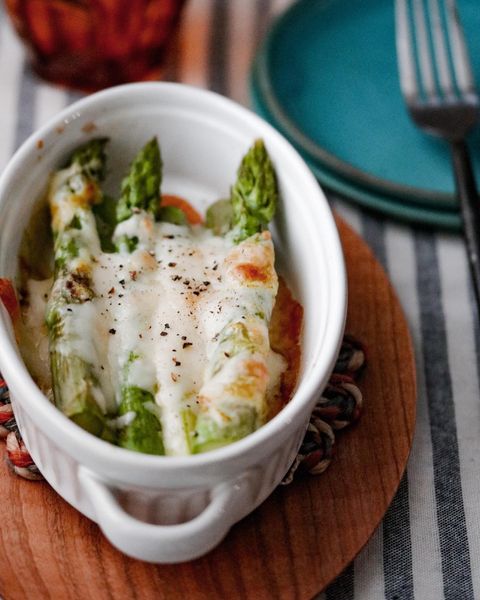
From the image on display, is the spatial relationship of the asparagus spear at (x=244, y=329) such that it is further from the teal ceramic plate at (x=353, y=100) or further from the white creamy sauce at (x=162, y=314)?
the teal ceramic plate at (x=353, y=100)

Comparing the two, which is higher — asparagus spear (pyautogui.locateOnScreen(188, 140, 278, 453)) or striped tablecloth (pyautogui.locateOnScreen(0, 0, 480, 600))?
asparagus spear (pyautogui.locateOnScreen(188, 140, 278, 453))

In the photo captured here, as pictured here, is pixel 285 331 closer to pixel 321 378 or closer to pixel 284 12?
pixel 321 378

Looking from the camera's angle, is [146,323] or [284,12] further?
[284,12]

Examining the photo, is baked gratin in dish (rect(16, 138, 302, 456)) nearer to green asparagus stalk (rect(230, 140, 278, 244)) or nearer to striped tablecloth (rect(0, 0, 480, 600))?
green asparagus stalk (rect(230, 140, 278, 244))

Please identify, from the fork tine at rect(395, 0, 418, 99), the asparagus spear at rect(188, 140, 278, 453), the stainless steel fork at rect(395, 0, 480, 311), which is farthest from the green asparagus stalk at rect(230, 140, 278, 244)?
the fork tine at rect(395, 0, 418, 99)

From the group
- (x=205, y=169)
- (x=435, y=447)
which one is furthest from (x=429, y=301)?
(x=205, y=169)

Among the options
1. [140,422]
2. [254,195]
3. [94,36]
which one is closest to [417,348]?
[254,195]
